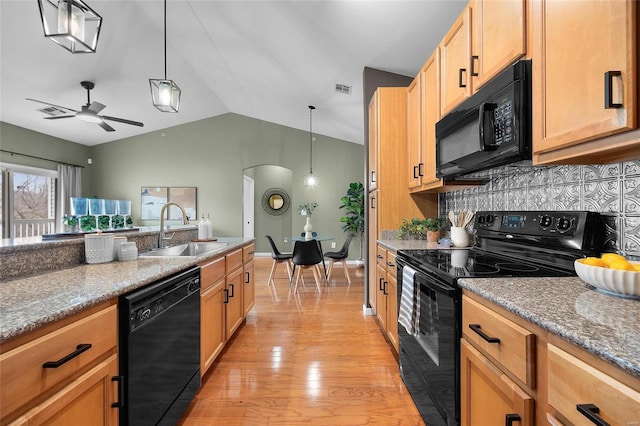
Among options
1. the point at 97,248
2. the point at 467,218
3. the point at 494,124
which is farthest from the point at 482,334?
the point at 97,248

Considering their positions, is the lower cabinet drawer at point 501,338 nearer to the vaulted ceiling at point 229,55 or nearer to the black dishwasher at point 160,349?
the black dishwasher at point 160,349

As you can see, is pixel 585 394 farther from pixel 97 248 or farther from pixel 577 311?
pixel 97 248

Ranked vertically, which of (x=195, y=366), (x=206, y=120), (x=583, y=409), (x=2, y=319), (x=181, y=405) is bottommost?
(x=181, y=405)

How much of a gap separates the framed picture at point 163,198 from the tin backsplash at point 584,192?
648 cm

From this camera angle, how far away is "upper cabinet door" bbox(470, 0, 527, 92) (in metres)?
1.31

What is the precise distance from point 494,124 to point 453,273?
27.9 inches

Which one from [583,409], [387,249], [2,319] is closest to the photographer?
[583,409]

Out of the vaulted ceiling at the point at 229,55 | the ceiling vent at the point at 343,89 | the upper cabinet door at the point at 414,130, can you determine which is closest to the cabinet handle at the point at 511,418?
the upper cabinet door at the point at 414,130

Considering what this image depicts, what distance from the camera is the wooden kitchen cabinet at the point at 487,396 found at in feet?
2.88

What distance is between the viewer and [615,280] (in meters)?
0.89

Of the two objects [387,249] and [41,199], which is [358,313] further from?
[41,199]

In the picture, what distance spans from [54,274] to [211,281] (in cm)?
85

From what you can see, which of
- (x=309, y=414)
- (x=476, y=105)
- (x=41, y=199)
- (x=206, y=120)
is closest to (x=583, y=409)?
(x=476, y=105)

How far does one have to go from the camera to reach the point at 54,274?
142 cm
